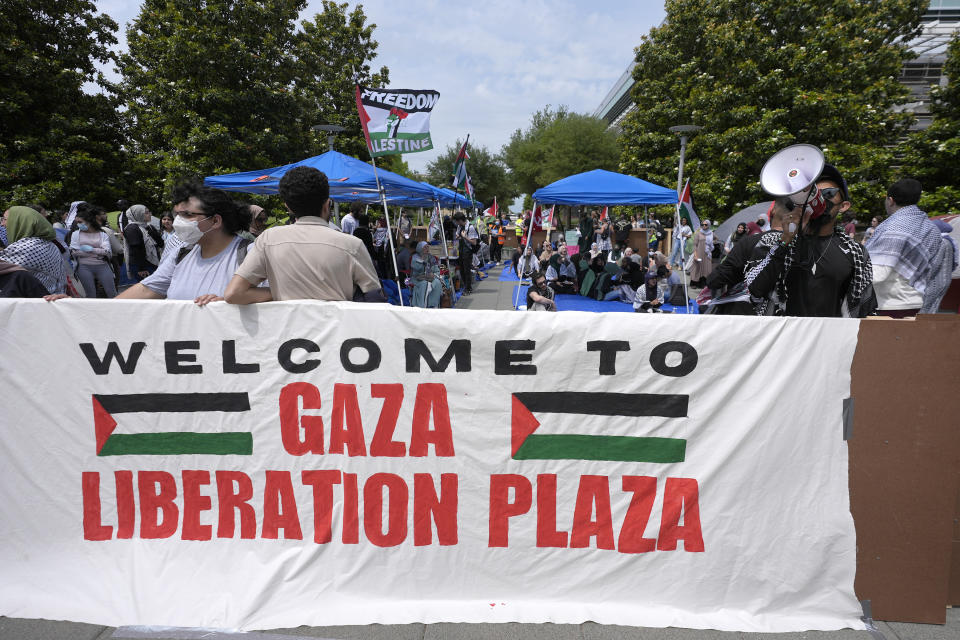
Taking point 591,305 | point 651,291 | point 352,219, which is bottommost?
point 591,305

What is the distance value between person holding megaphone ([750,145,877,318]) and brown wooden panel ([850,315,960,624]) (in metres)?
0.53

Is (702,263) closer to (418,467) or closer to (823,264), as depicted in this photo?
(823,264)

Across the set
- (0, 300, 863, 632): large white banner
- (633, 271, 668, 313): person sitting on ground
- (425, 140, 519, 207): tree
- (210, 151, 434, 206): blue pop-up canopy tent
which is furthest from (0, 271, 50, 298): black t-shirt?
(425, 140, 519, 207): tree

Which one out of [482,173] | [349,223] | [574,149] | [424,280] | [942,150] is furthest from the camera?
[482,173]

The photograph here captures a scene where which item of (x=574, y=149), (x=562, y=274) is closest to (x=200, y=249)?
(x=562, y=274)

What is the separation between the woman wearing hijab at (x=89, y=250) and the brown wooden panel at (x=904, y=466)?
9.06m

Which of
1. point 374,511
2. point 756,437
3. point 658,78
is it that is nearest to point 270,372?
point 374,511

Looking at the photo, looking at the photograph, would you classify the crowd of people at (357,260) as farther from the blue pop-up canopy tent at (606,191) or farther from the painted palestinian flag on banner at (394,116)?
the blue pop-up canopy tent at (606,191)

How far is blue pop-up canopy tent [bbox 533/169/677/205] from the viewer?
1179 centimetres

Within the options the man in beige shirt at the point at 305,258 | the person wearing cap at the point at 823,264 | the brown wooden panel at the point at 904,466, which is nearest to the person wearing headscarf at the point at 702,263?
the person wearing cap at the point at 823,264

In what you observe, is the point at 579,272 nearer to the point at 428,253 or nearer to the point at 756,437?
the point at 428,253

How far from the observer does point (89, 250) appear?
7.85 m

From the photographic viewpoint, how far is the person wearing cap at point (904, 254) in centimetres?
383

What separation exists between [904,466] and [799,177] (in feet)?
4.58
